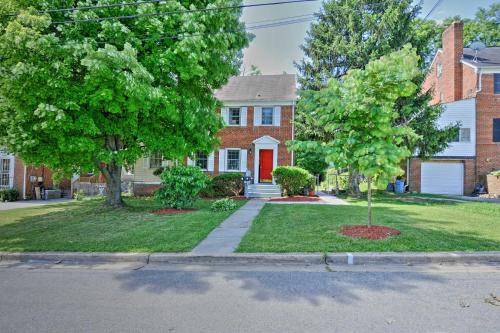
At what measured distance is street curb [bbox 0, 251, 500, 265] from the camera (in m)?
5.64

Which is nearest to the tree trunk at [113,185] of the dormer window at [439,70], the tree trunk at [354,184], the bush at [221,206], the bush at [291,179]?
the bush at [221,206]

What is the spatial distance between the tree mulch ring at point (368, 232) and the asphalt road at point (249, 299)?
158 cm

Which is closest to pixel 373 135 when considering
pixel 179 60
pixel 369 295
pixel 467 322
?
pixel 369 295

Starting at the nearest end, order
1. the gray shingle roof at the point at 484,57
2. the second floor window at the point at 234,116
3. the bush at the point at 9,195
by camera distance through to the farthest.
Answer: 1. the bush at the point at 9,195
2. the second floor window at the point at 234,116
3. the gray shingle roof at the point at 484,57

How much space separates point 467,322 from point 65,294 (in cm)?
491

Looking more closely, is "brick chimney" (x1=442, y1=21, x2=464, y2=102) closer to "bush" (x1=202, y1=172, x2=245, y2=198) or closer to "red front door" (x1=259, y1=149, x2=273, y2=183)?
"red front door" (x1=259, y1=149, x2=273, y2=183)

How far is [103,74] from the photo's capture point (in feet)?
26.3

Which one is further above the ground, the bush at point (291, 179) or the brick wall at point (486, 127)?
the brick wall at point (486, 127)

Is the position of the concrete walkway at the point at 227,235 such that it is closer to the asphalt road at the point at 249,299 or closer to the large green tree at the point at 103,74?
the asphalt road at the point at 249,299

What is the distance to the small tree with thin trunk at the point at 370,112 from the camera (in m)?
6.67

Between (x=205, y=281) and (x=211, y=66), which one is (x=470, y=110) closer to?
(x=211, y=66)

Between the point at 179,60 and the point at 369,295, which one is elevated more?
the point at 179,60

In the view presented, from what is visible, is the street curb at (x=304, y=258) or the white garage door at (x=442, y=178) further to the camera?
the white garage door at (x=442, y=178)

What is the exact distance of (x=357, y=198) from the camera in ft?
55.8
